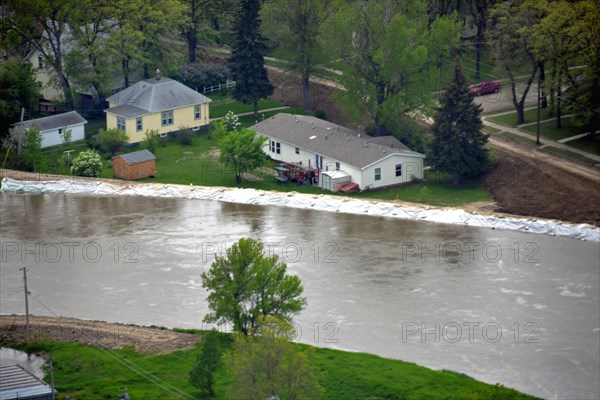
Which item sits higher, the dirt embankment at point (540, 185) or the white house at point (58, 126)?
the white house at point (58, 126)

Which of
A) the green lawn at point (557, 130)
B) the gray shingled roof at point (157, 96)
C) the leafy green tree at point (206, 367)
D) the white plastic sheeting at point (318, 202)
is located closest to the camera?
the leafy green tree at point (206, 367)

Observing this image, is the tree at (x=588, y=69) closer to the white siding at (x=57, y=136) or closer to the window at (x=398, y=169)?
the window at (x=398, y=169)

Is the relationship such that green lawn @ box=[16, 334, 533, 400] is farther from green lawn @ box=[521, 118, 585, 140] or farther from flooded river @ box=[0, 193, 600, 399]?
green lawn @ box=[521, 118, 585, 140]

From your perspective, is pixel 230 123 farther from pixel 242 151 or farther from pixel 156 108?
pixel 242 151

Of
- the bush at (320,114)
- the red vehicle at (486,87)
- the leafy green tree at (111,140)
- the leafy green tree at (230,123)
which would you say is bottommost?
the leafy green tree at (111,140)

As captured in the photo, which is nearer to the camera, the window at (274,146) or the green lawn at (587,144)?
the green lawn at (587,144)

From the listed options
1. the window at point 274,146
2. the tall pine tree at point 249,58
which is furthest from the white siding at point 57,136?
the window at point 274,146

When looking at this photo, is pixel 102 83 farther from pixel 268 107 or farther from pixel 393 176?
pixel 393 176
